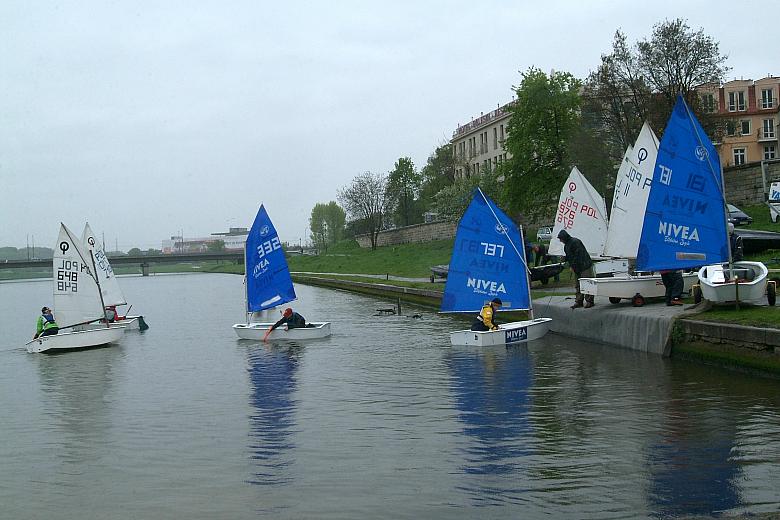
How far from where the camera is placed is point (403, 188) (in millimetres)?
128250

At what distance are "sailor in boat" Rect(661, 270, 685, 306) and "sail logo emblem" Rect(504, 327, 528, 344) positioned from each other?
454cm

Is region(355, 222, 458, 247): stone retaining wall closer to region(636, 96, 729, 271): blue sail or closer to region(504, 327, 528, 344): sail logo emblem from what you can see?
region(504, 327, 528, 344): sail logo emblem

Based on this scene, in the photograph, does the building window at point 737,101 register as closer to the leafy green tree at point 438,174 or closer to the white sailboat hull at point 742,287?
the leafy green tree at point 438,174

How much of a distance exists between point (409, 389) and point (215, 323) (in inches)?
1053

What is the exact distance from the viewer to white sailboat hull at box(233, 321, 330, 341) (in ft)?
107

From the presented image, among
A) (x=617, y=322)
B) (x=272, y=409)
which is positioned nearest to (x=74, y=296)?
(x=272, y=409)

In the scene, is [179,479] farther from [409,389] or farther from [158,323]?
[158,323]

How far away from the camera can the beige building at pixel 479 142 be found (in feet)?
371

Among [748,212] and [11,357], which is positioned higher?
[748,212]

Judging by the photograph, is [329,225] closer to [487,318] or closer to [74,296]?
[74,296]

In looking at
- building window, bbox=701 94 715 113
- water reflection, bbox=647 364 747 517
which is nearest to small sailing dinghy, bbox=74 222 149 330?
water reflection, bbox=647 364 747 517

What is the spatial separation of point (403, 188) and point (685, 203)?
105m

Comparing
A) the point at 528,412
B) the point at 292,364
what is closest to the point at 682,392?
the point at 528,412

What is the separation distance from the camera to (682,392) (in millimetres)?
18359
